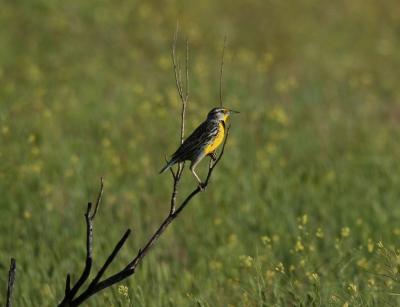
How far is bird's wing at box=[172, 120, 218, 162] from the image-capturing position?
4.27m

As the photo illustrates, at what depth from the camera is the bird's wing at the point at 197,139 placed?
168 inches

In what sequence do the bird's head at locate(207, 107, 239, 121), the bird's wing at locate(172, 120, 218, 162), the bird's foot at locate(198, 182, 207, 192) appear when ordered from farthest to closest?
the bird's head at locate(207, 107, 239, 121)
the bird's wing at locate(172, 120, 218, 162)
the bird's foot at locate(198, 182, 207, 192)

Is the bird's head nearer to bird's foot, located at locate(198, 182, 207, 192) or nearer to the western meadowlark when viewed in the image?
the western meadowlark

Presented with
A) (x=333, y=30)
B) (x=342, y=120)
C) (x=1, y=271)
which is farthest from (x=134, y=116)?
(x=333, y=30)

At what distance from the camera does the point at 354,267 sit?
22.0 feet

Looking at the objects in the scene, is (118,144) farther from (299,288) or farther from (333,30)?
(333,30)

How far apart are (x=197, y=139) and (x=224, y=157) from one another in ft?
19.8

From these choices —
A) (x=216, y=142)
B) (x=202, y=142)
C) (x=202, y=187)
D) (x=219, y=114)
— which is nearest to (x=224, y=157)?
(x=219, y=114)

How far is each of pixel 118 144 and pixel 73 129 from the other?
0.91 m

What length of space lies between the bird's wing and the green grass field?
925 mm

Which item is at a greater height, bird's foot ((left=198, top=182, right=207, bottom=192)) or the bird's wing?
the bird's wing

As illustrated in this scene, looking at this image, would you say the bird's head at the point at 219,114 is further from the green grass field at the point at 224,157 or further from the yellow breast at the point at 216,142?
the green grass field at the point at 224,157

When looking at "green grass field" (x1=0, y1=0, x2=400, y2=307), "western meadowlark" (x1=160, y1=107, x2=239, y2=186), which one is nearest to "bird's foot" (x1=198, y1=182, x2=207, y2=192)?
"western meadowlark" (x1=160, y1=107, x2=239, y2=186)

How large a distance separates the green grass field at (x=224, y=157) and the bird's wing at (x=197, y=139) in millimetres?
925
